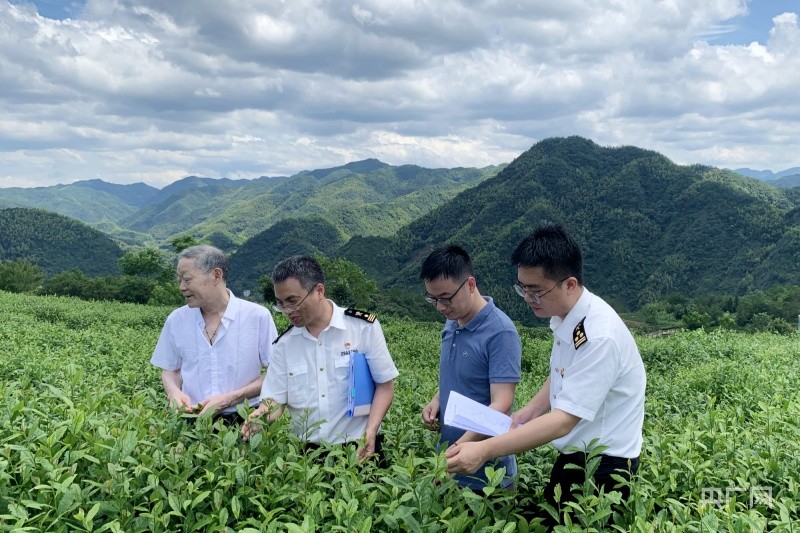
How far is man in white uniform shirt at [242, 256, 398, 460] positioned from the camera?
2854mm

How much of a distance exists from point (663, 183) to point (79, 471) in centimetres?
11980

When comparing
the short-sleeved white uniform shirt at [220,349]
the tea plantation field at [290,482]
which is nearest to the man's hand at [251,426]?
the tea plantation field at [290,482]

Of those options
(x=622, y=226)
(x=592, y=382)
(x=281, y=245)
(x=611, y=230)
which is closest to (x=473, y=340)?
(x=592, y=382)

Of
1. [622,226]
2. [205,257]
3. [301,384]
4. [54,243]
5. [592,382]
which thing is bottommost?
[622,226]

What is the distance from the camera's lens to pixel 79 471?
210 cm

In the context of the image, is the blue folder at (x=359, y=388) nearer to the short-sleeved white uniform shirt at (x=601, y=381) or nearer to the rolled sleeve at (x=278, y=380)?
the rolled sleeve at (x=278, y=380)

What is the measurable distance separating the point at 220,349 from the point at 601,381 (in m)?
2.16

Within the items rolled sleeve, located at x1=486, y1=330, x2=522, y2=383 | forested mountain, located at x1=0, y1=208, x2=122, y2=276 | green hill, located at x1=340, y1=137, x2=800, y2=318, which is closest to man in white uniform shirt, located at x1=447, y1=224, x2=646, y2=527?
rolled sleeve, located at x1=486, y1=330, x2=522, y2=383

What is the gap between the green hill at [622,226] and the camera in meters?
79.1

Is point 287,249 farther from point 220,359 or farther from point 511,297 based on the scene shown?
point 220,359

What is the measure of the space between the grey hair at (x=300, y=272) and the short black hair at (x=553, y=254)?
3.47ft

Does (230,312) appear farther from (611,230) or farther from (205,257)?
(611,230)

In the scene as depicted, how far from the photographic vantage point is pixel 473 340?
9.26ft

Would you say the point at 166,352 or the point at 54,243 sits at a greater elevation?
the point at 166,352
